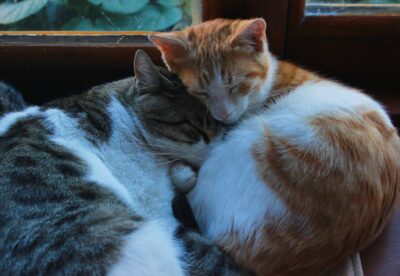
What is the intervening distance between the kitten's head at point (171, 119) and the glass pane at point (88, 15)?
0.96ft

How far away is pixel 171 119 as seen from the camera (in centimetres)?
129

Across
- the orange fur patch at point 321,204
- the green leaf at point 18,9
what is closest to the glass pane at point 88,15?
the green leaf at point 18,9

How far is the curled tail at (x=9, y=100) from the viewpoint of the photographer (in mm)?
1344

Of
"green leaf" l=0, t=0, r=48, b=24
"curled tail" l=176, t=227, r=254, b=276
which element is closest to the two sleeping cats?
"curled tail" l=176, t=227, r=254, b=276

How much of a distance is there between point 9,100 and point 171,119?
0.48m

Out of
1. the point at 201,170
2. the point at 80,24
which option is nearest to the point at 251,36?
the point at 201,170

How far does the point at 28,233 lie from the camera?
0.98 metres

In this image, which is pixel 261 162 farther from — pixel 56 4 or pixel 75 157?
pixel 56 4

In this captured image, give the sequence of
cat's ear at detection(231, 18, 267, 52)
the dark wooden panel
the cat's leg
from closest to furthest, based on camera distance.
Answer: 1. the cat's leg
2. cat's ear at detection(231, 18, 267, 52)
3. the dark wooden panel

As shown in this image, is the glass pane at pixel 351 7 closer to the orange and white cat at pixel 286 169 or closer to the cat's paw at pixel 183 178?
the orange and white cat at pixel 286 169

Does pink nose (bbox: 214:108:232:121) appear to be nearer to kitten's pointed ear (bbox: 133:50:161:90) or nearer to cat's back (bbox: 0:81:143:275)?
kitten's pointed ear (bbox: 133:50:161:90)

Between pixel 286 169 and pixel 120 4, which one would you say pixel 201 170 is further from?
pixel 120 4

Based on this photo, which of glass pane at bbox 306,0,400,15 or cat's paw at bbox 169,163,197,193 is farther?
glass pane at bbox 306,0,400,15

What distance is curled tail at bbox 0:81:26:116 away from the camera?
1344mm
